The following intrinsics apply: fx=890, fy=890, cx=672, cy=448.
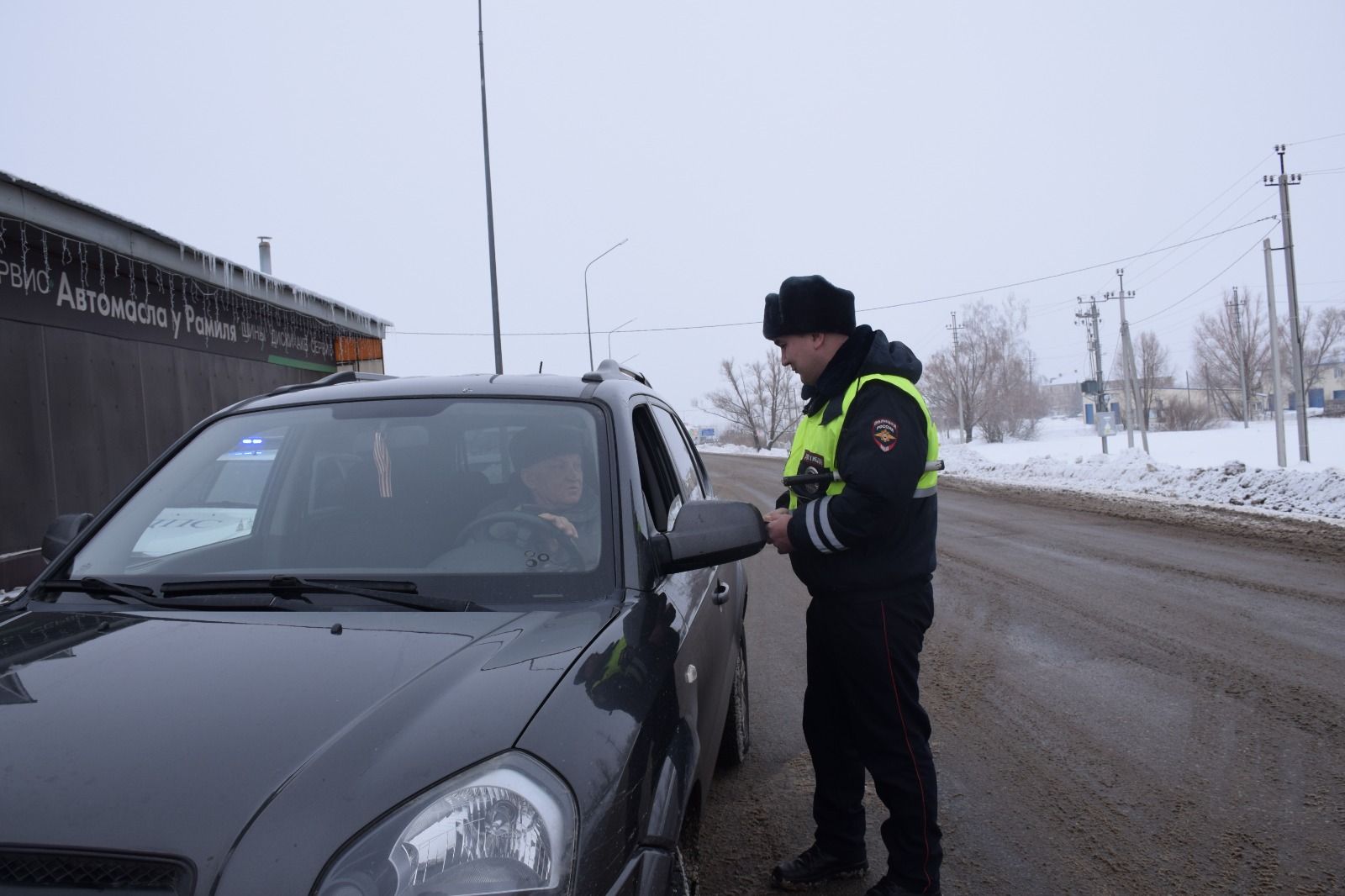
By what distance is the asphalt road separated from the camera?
302cm

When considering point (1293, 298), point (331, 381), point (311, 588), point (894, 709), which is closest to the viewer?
point (311, 588)

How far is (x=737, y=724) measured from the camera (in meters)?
3.81

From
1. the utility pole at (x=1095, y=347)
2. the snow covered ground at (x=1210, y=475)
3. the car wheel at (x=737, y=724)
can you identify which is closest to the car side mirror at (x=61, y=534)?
the car wheel at (x=737, y=724)

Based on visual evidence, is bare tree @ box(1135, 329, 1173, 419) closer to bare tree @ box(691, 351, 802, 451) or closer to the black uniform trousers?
bare tree @ box(691, 351, 802, 451)

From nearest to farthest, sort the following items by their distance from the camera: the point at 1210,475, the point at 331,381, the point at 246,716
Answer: the point at 246,716, the point at 331,381, the point at 1210,475

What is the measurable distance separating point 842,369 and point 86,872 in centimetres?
237

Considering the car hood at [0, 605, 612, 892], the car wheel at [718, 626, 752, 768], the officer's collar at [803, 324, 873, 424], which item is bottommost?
the car wheel at [718, 626, 752, 768]

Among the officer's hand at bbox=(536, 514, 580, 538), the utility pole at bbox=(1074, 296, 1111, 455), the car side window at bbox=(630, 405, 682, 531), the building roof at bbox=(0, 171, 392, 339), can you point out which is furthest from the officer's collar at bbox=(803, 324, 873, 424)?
the utility pole at bbox=(1074, 296, 1111, 455)

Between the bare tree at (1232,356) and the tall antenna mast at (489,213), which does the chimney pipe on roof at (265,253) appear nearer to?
the tall antenna mast at (489,213)

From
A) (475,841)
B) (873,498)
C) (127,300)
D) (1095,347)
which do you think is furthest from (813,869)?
(1095,347)

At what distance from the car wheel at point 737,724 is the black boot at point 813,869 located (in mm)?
602

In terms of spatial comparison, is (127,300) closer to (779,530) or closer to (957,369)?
(779,530)

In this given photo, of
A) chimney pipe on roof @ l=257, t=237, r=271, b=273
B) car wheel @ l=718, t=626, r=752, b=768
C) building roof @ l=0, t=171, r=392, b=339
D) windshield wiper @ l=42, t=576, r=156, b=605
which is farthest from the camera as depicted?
chimney pipe on roof @ l=257, t=237, r=271, b=273

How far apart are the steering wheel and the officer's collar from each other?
1.08m
